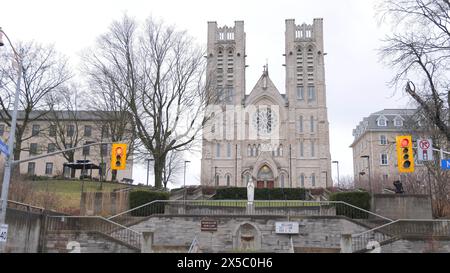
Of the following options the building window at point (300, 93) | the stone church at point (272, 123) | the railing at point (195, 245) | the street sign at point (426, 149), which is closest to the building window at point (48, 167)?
the stone church at point (272, 123)

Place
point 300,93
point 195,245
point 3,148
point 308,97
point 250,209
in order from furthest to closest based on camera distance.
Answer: point 300,93 < point 308,97 < point 250,209 < point 195,245 < point 3,148

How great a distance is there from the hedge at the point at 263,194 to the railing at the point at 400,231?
1608 centimetres

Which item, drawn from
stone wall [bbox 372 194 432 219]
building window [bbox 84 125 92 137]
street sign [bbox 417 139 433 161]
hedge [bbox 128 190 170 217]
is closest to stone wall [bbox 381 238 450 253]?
stone wall [bbox 372 194 432 219]

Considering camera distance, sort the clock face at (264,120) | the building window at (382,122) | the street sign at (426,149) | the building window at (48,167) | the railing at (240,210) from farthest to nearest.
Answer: the building window at (382,122), the building window at (48,167), the clock face at (264,120), the railing at (240,210), the street sign at (426,149)

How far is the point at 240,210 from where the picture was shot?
1075 inches

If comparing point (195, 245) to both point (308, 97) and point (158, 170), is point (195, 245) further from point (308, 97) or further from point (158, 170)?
point (308, 97)

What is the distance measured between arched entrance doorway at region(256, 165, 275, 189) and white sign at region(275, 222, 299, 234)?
33.2 m

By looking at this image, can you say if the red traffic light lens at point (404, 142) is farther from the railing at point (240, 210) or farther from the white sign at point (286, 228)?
the white sign at point (286, 228)

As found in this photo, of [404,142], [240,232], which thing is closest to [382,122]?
[240,232]

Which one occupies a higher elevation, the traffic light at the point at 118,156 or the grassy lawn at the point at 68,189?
the traffic light at the point at 118,156

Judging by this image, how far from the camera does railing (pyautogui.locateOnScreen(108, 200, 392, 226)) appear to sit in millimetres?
26766

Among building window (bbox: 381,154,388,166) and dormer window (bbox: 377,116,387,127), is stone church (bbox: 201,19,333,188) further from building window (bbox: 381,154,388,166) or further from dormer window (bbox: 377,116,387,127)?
dormer window (bbox: 377,116,387,127)

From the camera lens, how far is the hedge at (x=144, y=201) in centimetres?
2766

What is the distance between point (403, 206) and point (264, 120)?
3747 centimetres
